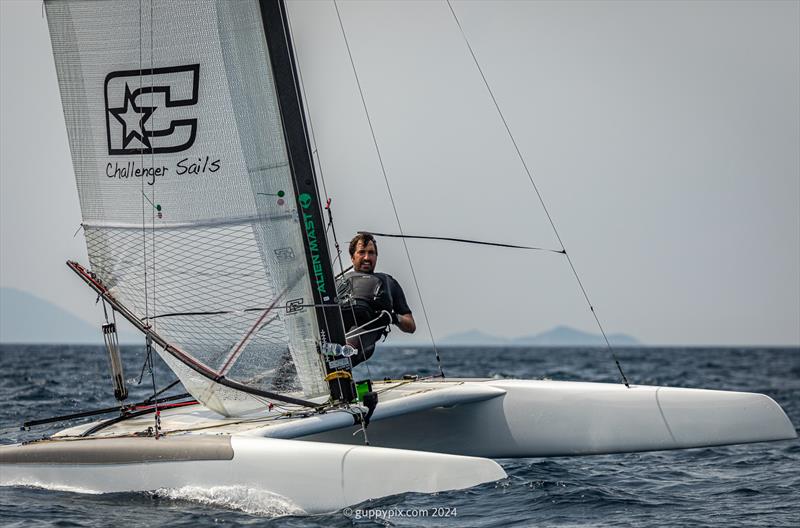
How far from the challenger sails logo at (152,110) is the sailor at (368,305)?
4.08 feet

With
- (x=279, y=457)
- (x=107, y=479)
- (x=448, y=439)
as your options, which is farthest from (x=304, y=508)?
(x=448, y=439)

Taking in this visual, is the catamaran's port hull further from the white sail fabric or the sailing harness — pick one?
the white sail fabric

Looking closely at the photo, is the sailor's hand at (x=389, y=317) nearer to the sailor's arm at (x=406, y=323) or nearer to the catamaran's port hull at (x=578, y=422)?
the sailor's arm at (x=406, y=323)

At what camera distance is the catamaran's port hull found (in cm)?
523

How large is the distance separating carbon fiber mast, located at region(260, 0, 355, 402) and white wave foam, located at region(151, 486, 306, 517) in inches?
39.7

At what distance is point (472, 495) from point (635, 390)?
121 centimetres

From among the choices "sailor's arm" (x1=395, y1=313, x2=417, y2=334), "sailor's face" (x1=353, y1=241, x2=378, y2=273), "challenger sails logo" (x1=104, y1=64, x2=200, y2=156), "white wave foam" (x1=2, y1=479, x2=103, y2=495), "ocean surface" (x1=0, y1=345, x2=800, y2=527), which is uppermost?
"challenger sails logo" (x1=104, y1=64, x2=200, y2=156)

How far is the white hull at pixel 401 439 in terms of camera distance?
406 centimetres

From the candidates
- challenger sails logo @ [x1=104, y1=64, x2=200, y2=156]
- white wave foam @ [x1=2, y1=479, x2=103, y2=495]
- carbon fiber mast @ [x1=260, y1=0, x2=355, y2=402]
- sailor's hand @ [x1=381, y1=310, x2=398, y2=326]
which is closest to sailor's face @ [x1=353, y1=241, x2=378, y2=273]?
sailor's hand @ [x1=381, y1=310, x2=398, y2=326]

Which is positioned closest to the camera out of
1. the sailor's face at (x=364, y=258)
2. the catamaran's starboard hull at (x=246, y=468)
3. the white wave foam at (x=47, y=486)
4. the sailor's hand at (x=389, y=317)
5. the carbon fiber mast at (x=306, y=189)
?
the catamaran's starboard hull at (x=246, y=468)

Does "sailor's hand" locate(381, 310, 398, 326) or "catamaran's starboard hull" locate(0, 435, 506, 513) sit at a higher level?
"sailor's hand" locate(381, 310, 398, 326)

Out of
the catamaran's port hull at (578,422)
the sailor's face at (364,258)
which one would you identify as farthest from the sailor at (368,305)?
the catamaran's port hull at (578,422)

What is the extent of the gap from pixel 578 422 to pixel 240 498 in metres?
2.14

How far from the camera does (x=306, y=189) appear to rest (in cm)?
521
